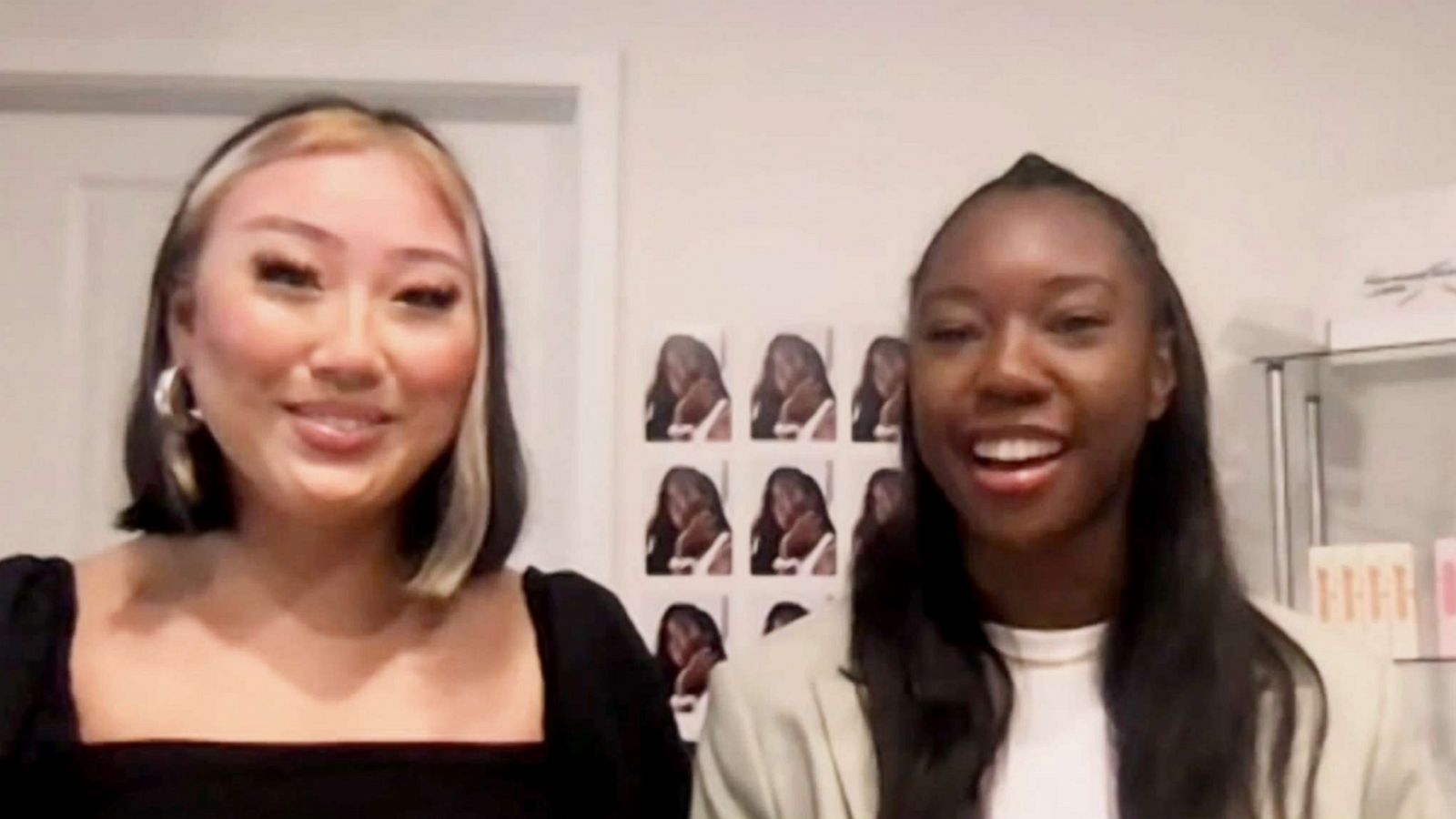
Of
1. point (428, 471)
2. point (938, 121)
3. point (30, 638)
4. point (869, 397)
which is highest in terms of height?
point (938, 121)

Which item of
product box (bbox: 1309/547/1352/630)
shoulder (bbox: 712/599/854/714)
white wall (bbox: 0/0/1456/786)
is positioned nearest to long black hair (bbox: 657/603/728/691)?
white wall (bbox: 0/0/1456/786)

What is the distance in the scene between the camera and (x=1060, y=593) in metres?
1.35

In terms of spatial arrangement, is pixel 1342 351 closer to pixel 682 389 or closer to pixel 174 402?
pixel 682 389

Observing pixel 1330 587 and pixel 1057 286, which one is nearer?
pixel 1057 286

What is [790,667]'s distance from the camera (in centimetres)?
136

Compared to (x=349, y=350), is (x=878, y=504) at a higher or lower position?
lower

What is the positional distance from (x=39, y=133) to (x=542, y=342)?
28.2 inches

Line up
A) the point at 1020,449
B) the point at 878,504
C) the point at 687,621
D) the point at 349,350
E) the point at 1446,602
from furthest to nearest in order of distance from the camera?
1. the point at 687,621
2. the point at 878,504
3. the point at 1446,602
4. the point at 1020,449
5. the point at 349,350

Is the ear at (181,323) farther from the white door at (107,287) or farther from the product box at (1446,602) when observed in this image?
the product box at (1446,602)

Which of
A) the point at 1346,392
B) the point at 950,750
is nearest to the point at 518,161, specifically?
the point at 1346,392

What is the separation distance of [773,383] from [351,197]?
3.61 ft

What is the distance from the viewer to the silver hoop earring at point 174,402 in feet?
4.08

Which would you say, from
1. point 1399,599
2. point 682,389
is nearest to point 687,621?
point 682,389

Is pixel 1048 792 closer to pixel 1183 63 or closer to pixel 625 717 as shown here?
pixel 625 717
